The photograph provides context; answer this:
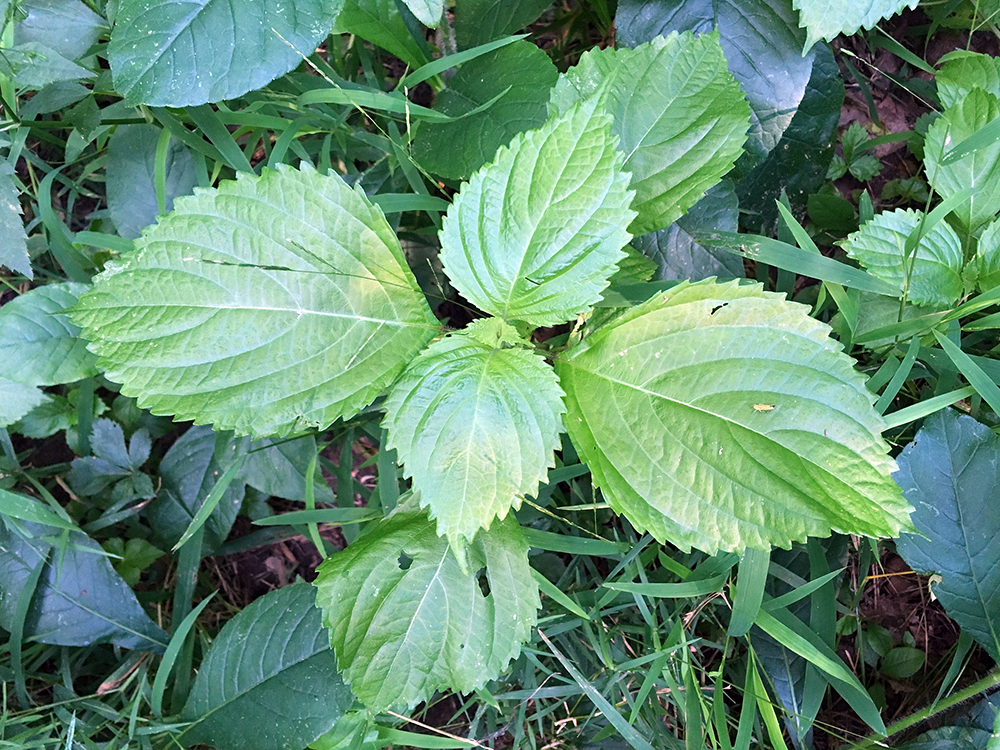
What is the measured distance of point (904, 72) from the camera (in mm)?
2174

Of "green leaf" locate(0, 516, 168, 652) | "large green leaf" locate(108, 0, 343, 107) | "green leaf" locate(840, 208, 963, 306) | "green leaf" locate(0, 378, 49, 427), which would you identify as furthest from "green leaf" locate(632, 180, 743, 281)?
"green leaf" locate(0, 516, 168, 652)

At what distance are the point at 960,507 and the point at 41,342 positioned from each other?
88.8 inches

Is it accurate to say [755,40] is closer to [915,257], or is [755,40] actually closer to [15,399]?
[915,257]

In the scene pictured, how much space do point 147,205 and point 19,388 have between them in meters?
0.59

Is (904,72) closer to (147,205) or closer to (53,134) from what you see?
(147,205)

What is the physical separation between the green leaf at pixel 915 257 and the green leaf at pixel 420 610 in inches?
41.9

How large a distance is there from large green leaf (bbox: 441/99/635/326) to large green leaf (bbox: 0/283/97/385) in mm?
1060

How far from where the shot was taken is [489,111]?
1.75 metres

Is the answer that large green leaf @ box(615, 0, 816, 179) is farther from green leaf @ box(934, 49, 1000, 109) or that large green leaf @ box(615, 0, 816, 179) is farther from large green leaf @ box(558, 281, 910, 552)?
large green leaf @ box(558, 281, 910, 552)

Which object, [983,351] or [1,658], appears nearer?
[983,351]

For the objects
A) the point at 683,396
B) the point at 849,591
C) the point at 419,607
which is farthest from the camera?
the point at 849,591

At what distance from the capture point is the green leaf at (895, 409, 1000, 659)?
1630 millimetres

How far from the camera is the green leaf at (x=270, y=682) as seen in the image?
5.84ft

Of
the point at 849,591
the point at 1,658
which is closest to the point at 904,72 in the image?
the point at 849,591
